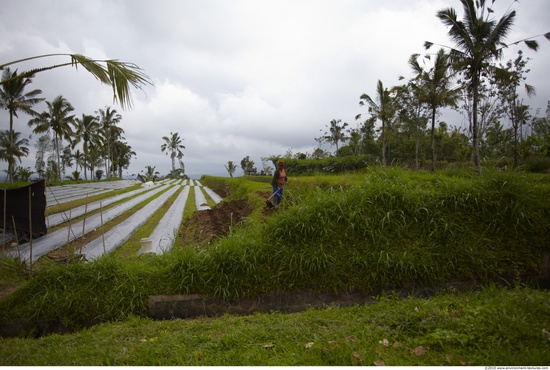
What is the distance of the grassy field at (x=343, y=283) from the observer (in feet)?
7.18

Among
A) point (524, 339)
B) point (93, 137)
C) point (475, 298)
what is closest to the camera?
point (524, 339)

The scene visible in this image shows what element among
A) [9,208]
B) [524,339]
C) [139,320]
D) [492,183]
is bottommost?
[139,320]

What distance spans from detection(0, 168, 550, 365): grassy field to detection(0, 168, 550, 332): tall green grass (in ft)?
0.05

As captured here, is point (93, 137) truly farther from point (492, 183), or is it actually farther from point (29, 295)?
point (492, 183)

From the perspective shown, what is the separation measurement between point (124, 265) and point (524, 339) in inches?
178

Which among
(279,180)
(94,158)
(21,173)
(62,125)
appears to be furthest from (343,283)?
(94,158)

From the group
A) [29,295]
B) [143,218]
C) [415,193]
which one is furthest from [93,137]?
[415,193]

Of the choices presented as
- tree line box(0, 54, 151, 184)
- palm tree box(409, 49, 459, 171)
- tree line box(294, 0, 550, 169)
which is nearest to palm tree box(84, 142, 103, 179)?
tree line box(0, 54, 151, 184)

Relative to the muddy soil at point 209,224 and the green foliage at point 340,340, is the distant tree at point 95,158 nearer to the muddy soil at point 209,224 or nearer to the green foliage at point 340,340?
the muddy soil at point 209,224

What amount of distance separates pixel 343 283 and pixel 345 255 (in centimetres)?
38

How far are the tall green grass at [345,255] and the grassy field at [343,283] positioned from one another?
0.6 inches

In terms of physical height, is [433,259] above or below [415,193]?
below

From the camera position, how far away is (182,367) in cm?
204

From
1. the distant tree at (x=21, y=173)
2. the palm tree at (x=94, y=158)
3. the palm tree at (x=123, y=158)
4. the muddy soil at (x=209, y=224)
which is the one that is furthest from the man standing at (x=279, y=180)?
the palm tree at (x=123, y=158)
